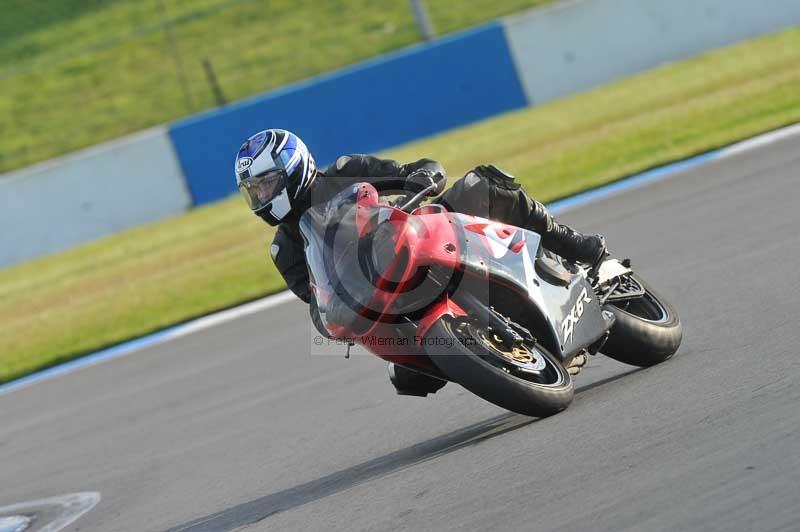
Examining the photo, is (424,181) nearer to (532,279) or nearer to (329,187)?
(329,187)

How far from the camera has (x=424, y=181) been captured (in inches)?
230

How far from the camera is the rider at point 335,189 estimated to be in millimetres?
5777

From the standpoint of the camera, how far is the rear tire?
625 centimetres

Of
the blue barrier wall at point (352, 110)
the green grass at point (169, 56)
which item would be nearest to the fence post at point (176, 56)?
the green grass at point (169, 56)

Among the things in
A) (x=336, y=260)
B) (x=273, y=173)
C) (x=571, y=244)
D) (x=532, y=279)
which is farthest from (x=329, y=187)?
(x=571, y=244)

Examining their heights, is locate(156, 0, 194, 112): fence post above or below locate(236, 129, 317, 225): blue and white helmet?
below

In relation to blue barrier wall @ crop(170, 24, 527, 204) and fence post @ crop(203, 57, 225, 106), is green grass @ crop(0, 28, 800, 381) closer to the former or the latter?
blue barrier wall @ crop(170, 24, 527, 204)

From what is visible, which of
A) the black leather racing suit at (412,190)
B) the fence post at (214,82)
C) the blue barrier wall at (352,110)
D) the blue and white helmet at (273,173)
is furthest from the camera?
the fence post at (214,82)

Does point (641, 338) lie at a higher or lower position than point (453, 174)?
higher

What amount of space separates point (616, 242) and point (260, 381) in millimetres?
3211

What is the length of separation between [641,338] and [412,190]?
135cm

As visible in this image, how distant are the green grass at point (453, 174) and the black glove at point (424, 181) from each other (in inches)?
193

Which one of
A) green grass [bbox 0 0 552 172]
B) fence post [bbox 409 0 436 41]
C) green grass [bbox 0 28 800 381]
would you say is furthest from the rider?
green grass [bbox 0 0 552 172]

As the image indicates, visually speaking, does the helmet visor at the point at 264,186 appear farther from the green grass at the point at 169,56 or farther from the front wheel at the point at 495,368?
the green grass at the point at 169,56
